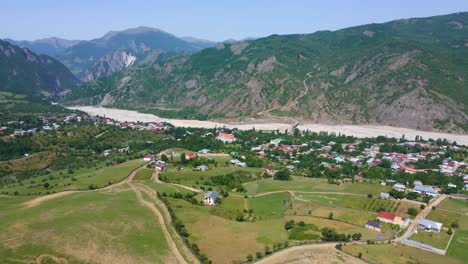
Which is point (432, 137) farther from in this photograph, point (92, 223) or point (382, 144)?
point (92, 223)

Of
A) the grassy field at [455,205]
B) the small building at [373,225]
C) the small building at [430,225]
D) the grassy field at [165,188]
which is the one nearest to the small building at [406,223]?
the small building at [430,225]

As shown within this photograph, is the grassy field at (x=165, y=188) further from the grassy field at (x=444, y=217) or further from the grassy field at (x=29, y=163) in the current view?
the grassy field at (x=444, y=217)

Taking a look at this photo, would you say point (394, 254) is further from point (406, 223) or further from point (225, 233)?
point (225, 233)

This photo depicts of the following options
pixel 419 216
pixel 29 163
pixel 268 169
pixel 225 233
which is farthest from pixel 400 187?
pixel 29 163

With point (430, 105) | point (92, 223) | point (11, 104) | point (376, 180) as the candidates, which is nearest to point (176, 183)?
point (92, 223)

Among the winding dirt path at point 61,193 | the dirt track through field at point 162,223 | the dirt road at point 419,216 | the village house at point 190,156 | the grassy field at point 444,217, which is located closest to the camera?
the dirt track through field at point 162,223

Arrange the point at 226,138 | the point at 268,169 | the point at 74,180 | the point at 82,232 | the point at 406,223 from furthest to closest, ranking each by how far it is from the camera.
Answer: the point at 226,138 < the point at 268,169 < the point at 74,180 < the point at 406,223 < the point at 82,232

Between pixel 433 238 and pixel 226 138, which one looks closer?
pixel 433 238
